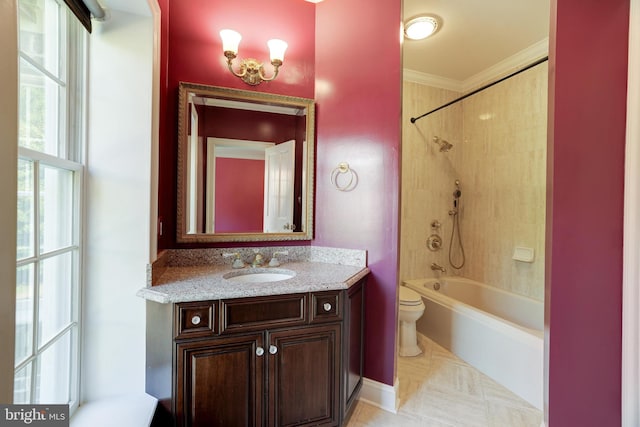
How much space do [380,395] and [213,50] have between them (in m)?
2.57

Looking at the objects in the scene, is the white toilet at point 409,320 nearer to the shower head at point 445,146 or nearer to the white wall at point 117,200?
the shower head at point 445,146

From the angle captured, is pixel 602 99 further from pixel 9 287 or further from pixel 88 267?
pixel 88 267

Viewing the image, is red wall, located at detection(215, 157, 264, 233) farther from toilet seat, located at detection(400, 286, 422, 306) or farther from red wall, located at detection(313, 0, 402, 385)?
toilet seat, located at detection(400, 286, 422, 306)

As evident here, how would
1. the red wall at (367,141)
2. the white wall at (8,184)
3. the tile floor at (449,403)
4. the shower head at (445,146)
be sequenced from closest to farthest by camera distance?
the white wall at (8,184), the tile floor at (449,403), the red wall at (367,141), the shower head at (445,146)

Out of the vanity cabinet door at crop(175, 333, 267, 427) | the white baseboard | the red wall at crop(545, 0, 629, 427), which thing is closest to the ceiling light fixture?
the red wall at crop(545, 0, 629, 427)

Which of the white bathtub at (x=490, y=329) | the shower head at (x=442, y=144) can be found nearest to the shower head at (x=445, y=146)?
the shower head at (x=442, y=144)

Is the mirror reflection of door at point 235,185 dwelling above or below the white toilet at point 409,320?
above

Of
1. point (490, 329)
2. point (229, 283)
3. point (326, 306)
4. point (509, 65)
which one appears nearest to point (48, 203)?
point (229, 283)

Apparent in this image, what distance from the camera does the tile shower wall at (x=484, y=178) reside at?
253 cm

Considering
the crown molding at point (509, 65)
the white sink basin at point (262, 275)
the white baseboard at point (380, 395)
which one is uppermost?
the crown molding at point (509, 65)

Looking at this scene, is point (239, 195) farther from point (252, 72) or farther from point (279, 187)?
point (252, 72)

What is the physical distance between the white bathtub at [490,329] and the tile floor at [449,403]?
103 millimetres

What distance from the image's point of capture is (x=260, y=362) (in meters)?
1.31

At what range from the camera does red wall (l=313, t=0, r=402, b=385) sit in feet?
5.74
